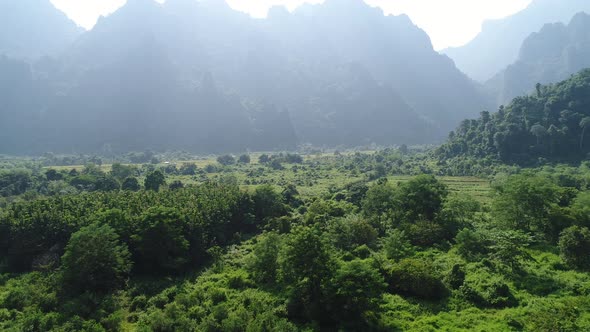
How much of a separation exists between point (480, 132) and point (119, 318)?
12123cm

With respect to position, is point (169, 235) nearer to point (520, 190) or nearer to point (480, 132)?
point (520, 190)

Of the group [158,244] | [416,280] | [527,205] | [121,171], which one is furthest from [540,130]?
[121,171]

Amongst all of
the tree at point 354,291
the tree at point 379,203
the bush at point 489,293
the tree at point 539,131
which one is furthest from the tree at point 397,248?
the tree at point 539,131

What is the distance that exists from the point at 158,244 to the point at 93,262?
21.0ft

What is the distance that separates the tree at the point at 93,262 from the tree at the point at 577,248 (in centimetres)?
4101

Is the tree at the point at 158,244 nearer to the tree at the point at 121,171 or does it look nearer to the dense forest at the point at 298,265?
the dense forest at the point at 298,265

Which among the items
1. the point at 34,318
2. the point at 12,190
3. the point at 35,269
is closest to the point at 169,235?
the point at 34,318

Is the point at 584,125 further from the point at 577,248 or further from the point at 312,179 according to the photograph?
the point at 577,248

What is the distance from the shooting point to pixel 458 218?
46531 millimetres

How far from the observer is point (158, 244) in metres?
37.3

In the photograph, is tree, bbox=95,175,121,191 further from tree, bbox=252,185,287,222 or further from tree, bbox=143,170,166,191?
tree, bbox=252,185,287,222

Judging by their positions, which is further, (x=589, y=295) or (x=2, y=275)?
(x=2, y=275)

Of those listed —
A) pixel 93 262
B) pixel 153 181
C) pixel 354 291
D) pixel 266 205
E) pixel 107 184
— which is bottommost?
pixel 93 262

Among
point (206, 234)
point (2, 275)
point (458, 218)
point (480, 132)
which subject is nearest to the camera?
point (2, 275)
